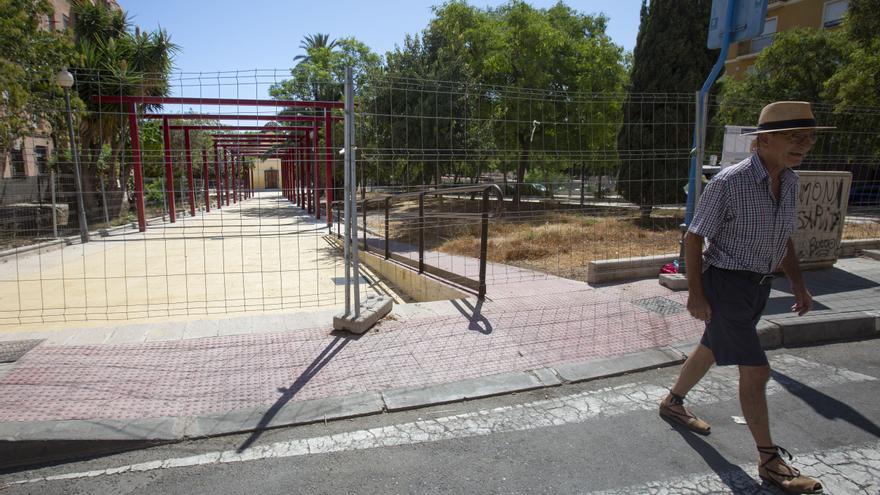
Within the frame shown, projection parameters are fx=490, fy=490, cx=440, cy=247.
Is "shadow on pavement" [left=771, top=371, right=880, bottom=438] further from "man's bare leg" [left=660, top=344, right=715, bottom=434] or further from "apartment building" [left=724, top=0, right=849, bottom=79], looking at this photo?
"apartment building" [left=724, top=0, right=849, bottom=79]

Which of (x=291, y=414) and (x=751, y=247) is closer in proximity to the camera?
(x=751, y=247)

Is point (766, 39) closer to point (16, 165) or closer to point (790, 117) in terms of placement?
point (790, 117)

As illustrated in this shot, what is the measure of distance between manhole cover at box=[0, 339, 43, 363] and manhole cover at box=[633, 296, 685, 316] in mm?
6224

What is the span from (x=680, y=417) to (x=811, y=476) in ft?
2.32

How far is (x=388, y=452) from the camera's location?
2.96 meters

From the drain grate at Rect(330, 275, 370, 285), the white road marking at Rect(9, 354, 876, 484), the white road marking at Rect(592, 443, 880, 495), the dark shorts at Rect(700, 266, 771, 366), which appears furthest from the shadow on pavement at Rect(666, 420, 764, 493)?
the drain grate at Rect(330, 275, 370, 285)

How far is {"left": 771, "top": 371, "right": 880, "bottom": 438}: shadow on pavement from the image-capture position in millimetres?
3185

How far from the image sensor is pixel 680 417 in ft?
10.4

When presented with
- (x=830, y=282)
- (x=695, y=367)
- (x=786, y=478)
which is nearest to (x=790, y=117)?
(x=695, y=367)

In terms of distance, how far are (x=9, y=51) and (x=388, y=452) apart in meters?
13.5

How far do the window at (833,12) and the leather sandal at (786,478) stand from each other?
35.9m

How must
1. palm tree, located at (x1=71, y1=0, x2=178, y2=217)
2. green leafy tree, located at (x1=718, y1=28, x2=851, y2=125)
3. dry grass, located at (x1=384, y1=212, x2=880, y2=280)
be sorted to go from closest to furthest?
dry grass, located at (x1=384, y1=212, x2=880, y2=280)
palm tree, located at (x1=71, y1=0, x2=178, y2=217)
green leafy tree, located at (x1=718, y1=28, x2=851, y2=125)

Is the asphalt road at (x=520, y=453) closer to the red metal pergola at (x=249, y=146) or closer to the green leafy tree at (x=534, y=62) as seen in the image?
the red metal pergola at (x=249, y=146)

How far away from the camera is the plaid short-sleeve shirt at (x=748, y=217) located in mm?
2609
